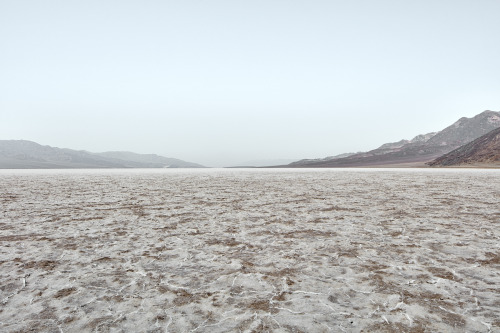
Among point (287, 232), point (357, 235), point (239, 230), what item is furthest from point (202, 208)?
point (357, 235)

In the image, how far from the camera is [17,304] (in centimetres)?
360

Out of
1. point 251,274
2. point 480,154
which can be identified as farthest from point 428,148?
point 251,274

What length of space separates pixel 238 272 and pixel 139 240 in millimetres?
2914

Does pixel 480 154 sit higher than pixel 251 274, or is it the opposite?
pixel 480 154

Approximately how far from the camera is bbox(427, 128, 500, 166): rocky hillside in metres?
64.0

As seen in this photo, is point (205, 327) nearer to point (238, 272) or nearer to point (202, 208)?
point (238, 272)

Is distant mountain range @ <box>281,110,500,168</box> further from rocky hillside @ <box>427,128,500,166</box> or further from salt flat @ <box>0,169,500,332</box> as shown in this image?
salt flat @ <box>0,169,500,332</box>

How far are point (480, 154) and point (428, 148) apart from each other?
6235cm

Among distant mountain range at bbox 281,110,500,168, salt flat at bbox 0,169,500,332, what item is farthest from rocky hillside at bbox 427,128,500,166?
salt flat at bbox 0,169,500,332

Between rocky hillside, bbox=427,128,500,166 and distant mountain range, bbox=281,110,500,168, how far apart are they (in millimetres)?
35913

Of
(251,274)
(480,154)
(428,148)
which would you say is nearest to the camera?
(251,274)

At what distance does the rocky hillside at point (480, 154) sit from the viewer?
64.0 meters

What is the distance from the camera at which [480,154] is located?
225 ft

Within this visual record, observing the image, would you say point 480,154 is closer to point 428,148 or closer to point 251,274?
point 428,148
